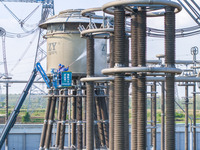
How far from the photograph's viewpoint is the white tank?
32188 millimetres

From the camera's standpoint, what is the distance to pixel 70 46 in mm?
32344

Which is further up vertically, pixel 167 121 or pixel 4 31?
pixel 4 31

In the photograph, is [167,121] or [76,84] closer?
[167,121]

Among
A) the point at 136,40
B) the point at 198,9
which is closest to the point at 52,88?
the point at 198,9

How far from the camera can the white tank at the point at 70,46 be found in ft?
106

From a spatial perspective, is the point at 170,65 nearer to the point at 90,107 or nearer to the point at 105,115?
the point at 90,107

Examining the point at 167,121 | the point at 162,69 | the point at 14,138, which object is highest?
the point at 162,69

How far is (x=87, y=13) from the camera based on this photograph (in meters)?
29.0

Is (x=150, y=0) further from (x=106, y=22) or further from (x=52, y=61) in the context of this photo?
(x=52, y=61)

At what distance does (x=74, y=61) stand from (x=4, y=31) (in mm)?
29420

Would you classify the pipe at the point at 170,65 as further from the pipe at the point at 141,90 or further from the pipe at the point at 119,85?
the pipe at the point at 119,85

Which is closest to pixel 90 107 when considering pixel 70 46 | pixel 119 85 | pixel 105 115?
pixel 105 115

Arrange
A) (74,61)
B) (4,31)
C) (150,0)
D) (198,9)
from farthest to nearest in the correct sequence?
(4,31) → (74,61) → (198,9) → (150,0)

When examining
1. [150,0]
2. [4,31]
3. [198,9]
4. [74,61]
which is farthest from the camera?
[4,31]
